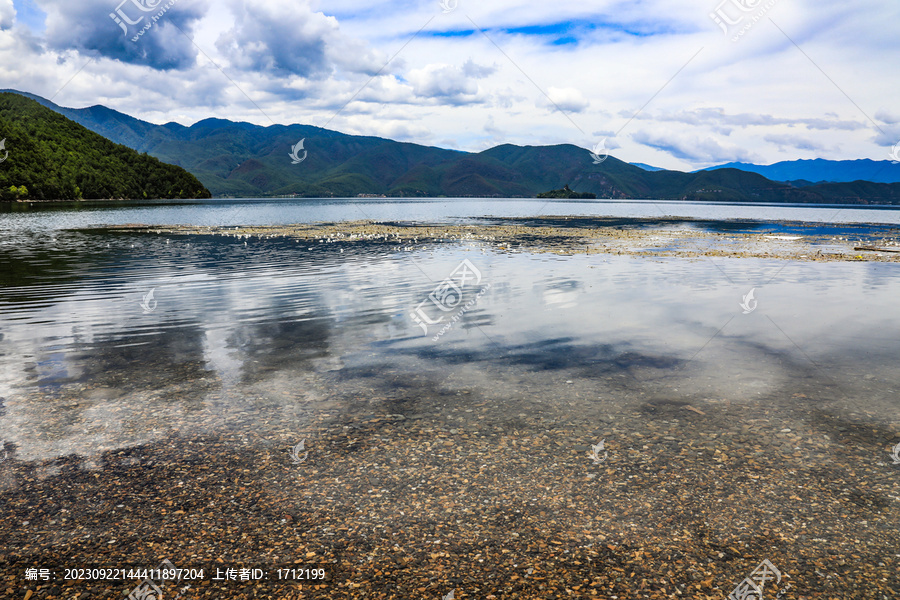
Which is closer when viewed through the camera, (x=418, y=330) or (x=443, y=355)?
(x=443, y=355)

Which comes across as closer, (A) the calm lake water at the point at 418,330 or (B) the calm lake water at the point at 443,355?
(B) the calm lake water at the point at 443,355

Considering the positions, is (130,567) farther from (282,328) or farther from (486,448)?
(282,328)

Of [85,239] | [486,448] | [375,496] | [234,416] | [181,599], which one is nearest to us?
[181,599]

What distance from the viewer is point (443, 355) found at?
18094 millimetres

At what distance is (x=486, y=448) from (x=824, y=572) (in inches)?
235

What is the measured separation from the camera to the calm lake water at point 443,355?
488 inches

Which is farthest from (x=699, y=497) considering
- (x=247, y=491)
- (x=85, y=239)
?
(x=85, y=239)

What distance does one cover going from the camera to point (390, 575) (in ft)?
23.8

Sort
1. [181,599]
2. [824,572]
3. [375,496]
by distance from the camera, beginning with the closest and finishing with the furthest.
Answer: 1. [181,599]
2. [824,572]
3. [375,496]

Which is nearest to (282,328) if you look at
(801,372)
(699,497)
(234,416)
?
(234,416)

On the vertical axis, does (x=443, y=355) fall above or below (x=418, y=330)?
below

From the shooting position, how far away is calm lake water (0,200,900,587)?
488 inches

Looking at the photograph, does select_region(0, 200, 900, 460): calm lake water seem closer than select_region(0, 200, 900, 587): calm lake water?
No

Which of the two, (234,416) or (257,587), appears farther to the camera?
(234,416)
